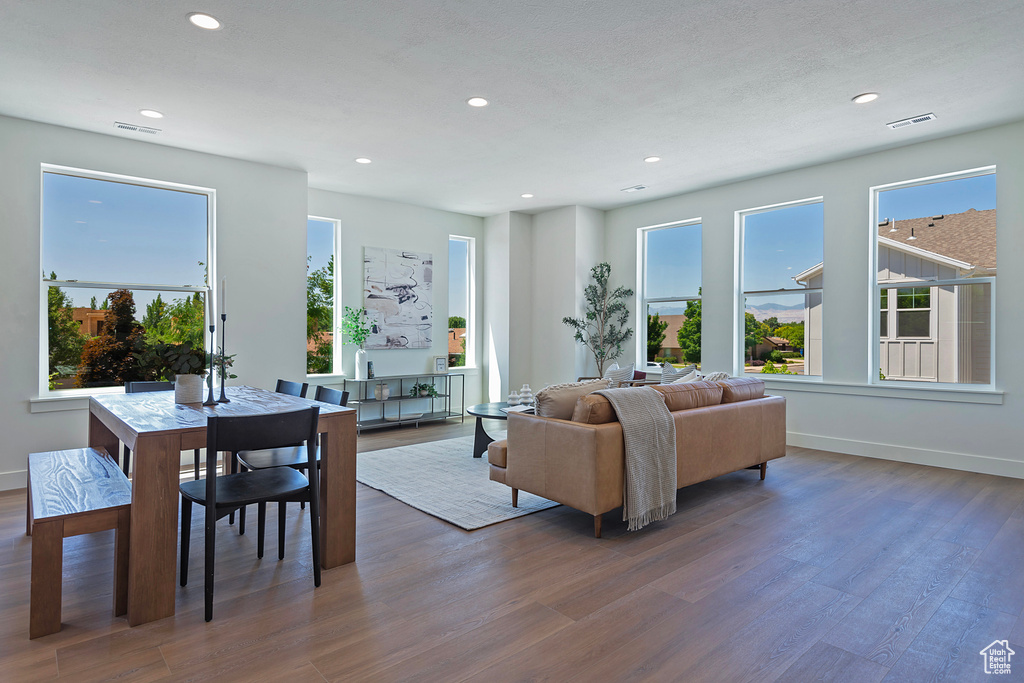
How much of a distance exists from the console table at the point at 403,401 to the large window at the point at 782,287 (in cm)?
374

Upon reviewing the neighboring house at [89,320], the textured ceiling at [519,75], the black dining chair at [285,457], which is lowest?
the black dining chair at [285,457]

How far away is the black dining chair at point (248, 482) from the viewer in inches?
88.5

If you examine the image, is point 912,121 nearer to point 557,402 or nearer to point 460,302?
point 557,402

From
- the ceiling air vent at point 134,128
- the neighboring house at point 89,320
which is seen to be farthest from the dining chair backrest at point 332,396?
the ceiling air vent at point 134,128

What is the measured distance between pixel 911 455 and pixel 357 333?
18.9 ft

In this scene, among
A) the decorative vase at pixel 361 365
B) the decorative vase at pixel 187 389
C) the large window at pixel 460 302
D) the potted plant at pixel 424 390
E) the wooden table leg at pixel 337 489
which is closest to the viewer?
the wooden table leg at pixel 337 489

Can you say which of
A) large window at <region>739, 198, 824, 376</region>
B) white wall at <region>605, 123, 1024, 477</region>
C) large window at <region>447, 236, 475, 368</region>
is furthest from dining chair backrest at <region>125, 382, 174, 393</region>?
large window at <region>739, 198, 824, 376</region>

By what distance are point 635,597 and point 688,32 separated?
9.53ft

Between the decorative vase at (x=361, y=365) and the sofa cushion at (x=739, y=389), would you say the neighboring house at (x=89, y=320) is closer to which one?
the decorative vase at (x=361, y=365)

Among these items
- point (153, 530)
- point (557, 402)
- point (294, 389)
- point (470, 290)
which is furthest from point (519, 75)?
point (470, 290)

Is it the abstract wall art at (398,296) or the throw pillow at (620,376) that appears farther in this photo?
the abstract wall art at (398,296)

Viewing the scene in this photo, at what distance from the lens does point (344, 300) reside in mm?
6629

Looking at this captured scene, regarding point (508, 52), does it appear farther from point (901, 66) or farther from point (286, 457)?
point (286, 457)

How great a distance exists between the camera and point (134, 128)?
4391 millimetres
